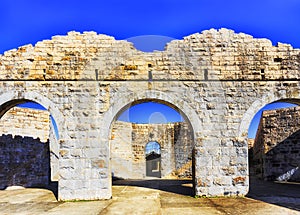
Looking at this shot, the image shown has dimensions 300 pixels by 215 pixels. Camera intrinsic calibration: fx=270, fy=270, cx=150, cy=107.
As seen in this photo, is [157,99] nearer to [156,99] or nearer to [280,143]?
[156,99]

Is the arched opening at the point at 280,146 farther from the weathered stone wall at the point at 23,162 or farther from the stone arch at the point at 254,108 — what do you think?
the weathered stone wall at the point at 23,162

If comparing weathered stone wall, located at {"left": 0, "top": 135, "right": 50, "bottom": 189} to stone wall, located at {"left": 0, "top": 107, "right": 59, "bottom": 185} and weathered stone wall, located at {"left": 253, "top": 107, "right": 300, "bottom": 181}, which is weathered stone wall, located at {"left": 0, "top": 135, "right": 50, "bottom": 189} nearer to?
stone wall, located at {"left": 0, "top": 107, "right": 59, "bottom": 185}

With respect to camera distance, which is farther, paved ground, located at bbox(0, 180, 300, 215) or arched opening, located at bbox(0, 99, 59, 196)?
arched opening, located at bbox(0, 99, 59, 196)

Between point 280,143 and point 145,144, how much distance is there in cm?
766

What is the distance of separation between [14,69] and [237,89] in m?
5.87

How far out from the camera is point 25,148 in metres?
10.3

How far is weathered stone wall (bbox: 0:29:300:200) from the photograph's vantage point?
6.80 meters

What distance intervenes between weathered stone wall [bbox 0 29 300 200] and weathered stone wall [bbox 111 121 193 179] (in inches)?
330

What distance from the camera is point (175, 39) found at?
7.32m

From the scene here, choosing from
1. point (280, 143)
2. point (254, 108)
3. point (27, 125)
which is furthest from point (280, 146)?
point (27, 125)

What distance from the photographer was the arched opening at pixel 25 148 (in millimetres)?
9562

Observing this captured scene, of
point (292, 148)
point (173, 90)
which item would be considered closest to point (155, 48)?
point (173, 90)

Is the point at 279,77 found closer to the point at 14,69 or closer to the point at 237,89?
the point at 237,89

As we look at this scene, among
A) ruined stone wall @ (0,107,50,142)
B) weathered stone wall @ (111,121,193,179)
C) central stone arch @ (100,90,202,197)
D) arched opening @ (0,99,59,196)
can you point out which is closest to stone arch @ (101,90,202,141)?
central stone arch @ (100,90,202,197)
